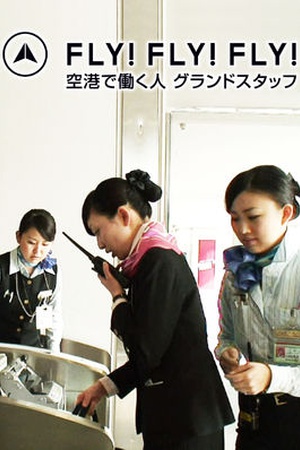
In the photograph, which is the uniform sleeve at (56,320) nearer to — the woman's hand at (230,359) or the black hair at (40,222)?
the black hair at (40,222)

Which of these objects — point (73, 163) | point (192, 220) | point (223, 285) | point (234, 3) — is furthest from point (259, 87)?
point (223, 285)

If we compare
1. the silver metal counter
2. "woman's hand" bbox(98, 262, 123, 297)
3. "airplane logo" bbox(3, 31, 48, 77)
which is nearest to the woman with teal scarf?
"woman's hand" bbox(98, 262, 123, 297)

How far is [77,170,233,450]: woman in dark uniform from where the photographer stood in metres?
1.07

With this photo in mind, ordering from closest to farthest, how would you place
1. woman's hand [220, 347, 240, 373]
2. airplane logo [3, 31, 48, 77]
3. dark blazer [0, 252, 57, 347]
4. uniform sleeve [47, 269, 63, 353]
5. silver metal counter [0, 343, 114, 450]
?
woman's hand [220, 347, 240, 373]
silver metal counter [0, 343, 114, 450]
dark blazer [0, 252, 57, 347]
uniform sleeve [47, 269, 63, 353]
airplane logo [3, 31, 48, 77]

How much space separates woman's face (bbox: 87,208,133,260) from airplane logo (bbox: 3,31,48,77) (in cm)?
107

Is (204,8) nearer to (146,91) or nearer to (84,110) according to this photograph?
(146,91)

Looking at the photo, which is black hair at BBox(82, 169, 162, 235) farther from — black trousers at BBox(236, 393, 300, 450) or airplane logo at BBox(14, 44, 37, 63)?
airplane logo at BBox(14, 44, 37, 63)

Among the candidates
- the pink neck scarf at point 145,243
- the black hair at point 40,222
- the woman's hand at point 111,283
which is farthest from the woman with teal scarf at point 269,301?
the black hair at point 40,222

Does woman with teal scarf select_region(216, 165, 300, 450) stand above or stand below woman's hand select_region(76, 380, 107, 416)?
above

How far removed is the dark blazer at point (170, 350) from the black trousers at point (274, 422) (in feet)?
0.20

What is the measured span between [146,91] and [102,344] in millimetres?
1045

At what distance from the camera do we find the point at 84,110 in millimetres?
2053

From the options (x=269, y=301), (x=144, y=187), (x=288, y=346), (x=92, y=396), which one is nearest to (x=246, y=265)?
(x=269, y=301)

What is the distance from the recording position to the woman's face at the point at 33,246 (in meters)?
1.83
